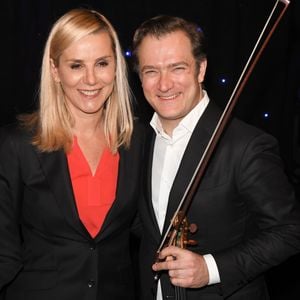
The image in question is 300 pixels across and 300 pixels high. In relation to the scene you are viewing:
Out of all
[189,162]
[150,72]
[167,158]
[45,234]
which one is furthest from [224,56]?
[45,234]

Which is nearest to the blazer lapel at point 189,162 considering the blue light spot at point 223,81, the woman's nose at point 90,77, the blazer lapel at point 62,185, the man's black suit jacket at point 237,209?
the man's black suit jacket at point 237,209

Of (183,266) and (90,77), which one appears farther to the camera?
(90,77)

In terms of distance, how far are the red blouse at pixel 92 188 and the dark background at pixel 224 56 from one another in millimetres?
1491

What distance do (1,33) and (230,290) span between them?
231cm

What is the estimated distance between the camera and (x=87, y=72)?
1.95 m

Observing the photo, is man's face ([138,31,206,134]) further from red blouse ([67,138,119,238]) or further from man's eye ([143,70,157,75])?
red blouse ([67,138,119,238])

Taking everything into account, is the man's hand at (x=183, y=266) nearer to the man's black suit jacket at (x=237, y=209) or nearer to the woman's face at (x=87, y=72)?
the man's black suit jacket at (x=237, y=209)

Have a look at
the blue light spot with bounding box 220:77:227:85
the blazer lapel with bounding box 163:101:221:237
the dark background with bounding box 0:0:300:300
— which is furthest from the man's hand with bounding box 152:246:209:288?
the blue light spot with bounding box 220:77:227:85

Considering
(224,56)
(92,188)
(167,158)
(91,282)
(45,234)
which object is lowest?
(91,282)

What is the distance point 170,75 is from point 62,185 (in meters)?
0.59

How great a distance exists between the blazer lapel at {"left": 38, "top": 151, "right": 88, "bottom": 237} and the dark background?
1.55 m

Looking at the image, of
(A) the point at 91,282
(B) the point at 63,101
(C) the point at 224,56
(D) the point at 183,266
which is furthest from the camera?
(C) the point at 224,56

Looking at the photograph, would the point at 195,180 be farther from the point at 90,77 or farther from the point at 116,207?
the point at 90,77

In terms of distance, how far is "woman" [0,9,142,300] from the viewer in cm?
187
